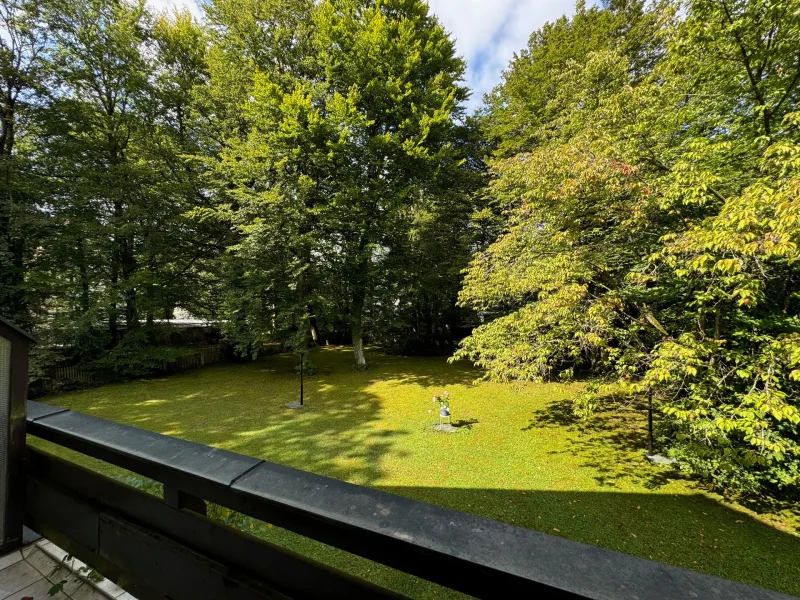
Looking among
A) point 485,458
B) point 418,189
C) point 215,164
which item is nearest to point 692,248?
point 485,458

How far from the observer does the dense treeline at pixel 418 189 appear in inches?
159

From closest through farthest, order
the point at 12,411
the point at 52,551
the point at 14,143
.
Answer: the point at 12,411, the point at 52,551, the point at 14,143

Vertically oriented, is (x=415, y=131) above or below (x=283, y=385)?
above

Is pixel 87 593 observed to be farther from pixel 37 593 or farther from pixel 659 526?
pixel 659 526

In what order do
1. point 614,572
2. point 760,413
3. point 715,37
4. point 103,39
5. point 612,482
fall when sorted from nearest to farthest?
point 614,572, point 760,413, point 715,37, point 612,482, point 103,39

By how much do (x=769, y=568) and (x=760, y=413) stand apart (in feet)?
5.18

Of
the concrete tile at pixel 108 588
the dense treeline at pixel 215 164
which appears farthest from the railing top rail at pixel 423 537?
the dense treeline at pixel 215 164

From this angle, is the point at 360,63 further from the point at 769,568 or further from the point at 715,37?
the point at 769,568

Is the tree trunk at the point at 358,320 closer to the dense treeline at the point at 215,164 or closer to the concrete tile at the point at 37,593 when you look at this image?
the dense treeline at the point at 215,164

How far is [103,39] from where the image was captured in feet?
32.6

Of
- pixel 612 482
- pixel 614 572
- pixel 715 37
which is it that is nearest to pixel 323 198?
pixel 715 37

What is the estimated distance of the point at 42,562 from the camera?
1661 millimetres

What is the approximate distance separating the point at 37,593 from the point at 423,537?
2.09 m

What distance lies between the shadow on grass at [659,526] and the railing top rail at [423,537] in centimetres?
394
